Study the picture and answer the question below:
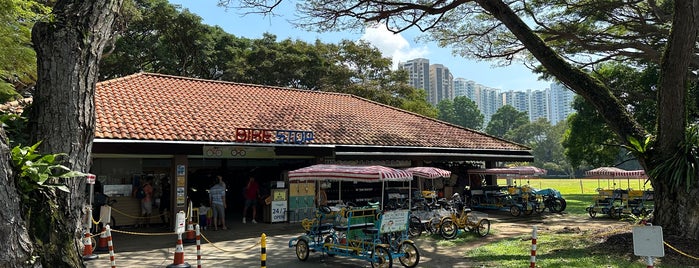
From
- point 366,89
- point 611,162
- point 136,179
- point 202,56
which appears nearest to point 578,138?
point 611,162

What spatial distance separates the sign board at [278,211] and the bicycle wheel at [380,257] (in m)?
7.24

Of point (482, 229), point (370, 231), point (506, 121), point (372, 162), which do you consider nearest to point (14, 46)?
point (370, 231)

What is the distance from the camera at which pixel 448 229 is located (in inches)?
495

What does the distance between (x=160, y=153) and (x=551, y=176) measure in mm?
91730

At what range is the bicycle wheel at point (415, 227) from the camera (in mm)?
12809

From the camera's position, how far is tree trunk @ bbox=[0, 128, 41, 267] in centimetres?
358

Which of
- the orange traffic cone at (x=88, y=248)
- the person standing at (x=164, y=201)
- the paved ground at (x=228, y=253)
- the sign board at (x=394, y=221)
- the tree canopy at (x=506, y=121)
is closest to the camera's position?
the sign board at (x=394, y=221)

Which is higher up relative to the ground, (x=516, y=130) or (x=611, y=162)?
(x=516, y=130)

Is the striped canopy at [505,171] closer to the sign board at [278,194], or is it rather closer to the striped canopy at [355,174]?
the sign board at [278,194]

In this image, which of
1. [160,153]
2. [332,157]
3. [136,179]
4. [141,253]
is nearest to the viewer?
[141,253]

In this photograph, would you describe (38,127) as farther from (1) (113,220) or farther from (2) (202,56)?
(2) (202,56)

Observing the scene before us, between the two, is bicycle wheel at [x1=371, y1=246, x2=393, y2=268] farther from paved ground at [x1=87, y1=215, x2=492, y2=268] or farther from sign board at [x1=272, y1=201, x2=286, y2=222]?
sign board at [x1=272, y1=201, x2=286, y2=222]

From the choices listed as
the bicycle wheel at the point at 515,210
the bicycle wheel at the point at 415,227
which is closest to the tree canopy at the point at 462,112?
the bicycle wheel at the point at 515,210

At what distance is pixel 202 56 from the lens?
2845 cm
